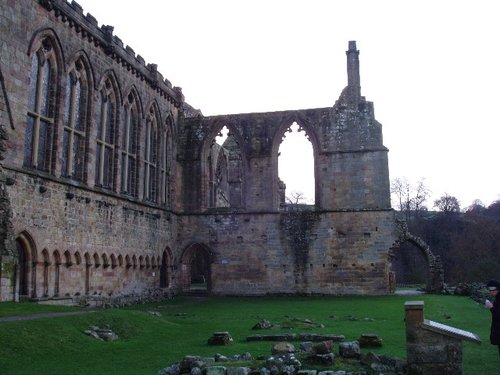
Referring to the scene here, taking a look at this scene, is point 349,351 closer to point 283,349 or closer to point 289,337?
point 283,349

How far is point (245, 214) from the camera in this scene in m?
26.0

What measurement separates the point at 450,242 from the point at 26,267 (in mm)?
43638

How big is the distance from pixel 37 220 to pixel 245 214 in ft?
38.2

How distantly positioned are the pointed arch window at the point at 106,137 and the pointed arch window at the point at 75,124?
1.06 m

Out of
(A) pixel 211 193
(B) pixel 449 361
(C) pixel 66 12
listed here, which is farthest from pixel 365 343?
(A) pixel 211 193

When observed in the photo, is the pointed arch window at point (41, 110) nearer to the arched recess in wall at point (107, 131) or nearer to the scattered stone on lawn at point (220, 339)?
the arched recess in wall at point (107, 131)

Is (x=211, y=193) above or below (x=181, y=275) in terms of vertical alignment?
above

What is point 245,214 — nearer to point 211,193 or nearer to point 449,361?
point 211,193

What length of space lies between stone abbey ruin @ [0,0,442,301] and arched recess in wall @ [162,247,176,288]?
0.07 metres

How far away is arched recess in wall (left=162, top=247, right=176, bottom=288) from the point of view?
25.5 metres

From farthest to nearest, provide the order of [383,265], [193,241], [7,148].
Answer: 1. [193,241]
2. [383,265]
3. [7,148]

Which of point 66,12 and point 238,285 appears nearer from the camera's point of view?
point 66,12

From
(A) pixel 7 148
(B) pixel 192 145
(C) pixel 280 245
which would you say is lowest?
(C) pixel 280 245

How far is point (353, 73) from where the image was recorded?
26.6m
